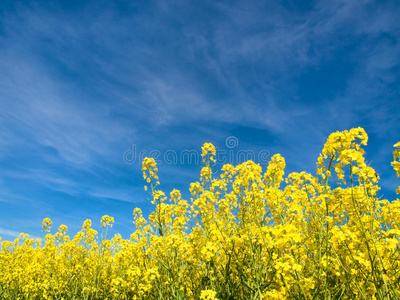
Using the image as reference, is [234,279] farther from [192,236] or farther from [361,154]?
[361,154]

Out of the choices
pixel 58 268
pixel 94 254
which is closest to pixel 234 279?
pixel 94 254

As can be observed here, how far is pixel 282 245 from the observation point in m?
2.92

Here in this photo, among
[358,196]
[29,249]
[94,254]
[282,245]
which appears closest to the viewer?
[282,245]

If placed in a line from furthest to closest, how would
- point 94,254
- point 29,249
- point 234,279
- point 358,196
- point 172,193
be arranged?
point 29,249 → point 94,254 → point 172,193 → point 234,279 → point 358,196

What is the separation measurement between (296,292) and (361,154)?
1801 millimetres

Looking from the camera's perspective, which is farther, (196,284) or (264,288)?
(196,284)

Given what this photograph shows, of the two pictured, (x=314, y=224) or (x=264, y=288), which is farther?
(x=314, y=224)

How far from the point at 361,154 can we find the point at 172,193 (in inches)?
153

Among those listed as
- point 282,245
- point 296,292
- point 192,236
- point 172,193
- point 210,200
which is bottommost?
point 296,292

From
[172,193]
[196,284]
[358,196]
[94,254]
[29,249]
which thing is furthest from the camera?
[29,249]

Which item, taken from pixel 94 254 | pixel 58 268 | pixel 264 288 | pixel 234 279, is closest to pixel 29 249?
pixel 58 268

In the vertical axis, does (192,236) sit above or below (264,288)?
above

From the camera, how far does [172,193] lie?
5852 millimetres

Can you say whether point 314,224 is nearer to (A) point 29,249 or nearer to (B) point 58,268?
(B) point 58,268
